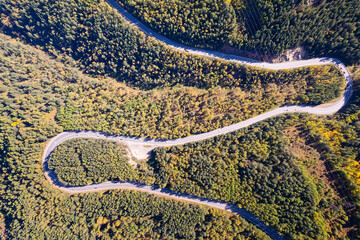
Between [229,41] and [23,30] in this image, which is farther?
[23,30]

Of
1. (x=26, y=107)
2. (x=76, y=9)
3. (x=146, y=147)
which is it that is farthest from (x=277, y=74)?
(x=26, y=107)

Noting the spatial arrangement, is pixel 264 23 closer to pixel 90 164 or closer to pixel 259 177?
pixel 259 177

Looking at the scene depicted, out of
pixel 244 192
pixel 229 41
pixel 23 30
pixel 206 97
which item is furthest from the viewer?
pixel 23 30

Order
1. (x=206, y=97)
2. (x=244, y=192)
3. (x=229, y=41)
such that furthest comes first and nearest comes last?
(x=206, y=97) → (x=229, y=41) → (x=244, y=192)

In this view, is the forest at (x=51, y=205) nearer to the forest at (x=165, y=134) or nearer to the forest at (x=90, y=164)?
the forest at (x=165, y=134)

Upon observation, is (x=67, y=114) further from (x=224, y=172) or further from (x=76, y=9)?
(x=224, y=172)

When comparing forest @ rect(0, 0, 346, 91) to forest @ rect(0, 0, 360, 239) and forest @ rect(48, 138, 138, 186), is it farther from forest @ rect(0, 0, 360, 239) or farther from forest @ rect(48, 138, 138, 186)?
forest @ rect(48, 138, 138, 186)

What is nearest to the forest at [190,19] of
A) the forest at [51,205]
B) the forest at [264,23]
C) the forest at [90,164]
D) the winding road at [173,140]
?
the forest at [264,23]
